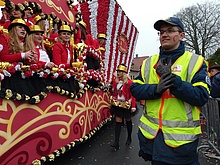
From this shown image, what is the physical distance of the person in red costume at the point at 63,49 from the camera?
378 cm

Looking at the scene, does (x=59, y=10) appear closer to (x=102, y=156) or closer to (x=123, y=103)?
(x=123, y=103)

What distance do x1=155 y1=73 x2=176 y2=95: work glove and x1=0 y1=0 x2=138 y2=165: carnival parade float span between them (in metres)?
1.56

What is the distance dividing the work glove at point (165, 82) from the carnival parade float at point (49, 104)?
1.56 metres

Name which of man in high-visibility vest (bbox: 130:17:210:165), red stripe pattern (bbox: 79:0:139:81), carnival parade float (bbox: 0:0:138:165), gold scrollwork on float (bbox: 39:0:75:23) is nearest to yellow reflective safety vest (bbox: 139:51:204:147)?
man in high-visibility vest (bbox: 130:17:210:165)

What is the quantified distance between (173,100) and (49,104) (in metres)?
1.86

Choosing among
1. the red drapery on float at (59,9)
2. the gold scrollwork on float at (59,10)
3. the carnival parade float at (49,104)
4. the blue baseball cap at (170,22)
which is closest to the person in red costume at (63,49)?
the carnival parade float at (49,104)

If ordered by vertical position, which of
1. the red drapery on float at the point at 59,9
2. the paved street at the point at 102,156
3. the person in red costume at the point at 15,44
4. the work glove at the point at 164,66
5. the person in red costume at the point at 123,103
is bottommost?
the paved street at the point at 102,156

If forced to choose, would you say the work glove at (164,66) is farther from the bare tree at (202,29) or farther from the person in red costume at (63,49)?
the bare tree at (202,29)

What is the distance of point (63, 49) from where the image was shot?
3.88 meters

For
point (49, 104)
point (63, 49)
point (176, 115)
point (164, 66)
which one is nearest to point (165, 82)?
point (164, 66)

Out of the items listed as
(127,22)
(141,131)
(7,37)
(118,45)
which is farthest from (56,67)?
(127,22)

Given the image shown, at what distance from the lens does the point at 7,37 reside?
2.86 m

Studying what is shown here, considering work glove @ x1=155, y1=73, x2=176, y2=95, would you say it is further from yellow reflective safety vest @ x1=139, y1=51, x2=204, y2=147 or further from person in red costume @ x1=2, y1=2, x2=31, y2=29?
person in red costume @ x1=2, y1=2, x2=31, y2=29

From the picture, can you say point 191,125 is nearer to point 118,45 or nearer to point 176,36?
point 176,36
